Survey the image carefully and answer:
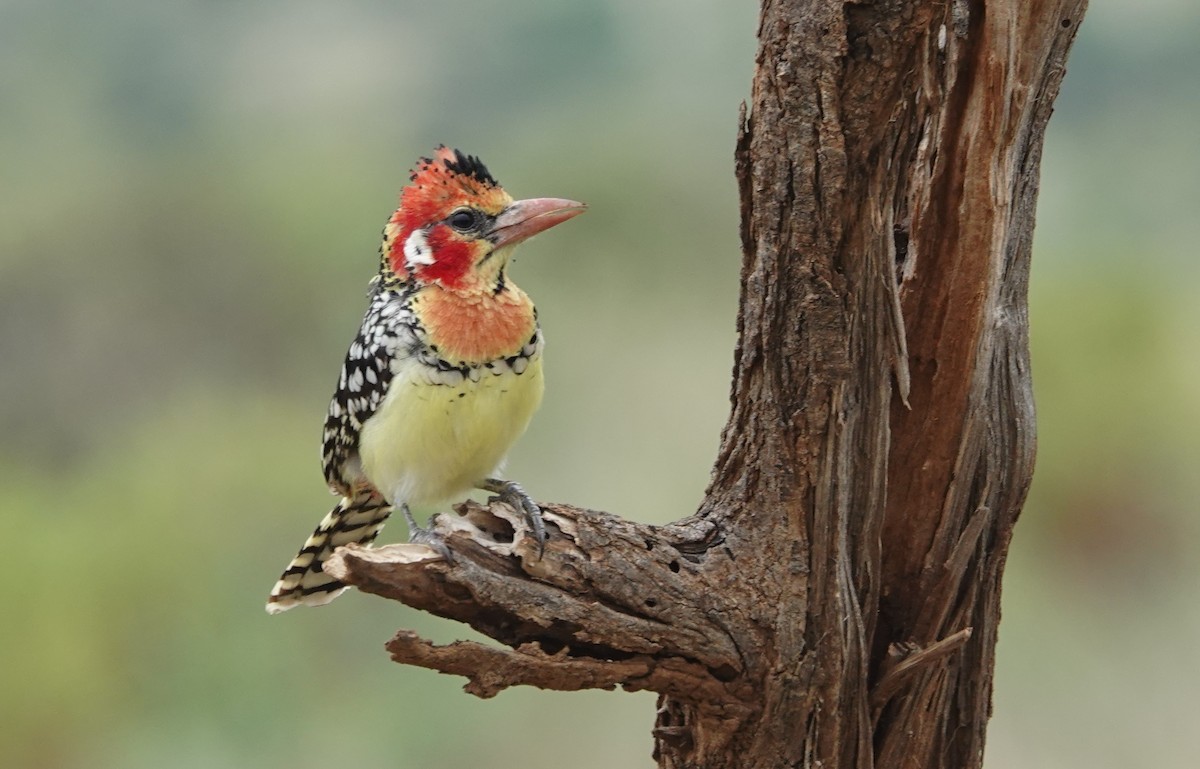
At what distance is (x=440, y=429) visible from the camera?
8.83 ft

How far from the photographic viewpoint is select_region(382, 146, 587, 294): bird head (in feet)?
9.24

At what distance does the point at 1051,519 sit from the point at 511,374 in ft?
7.98

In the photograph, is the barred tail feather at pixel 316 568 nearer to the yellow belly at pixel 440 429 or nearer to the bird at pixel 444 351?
the bird at pixel 444 351

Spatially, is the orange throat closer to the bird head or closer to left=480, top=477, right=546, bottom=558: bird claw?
the bird head

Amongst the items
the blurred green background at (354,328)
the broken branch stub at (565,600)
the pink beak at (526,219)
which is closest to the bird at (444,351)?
the pink beak at (526,219)

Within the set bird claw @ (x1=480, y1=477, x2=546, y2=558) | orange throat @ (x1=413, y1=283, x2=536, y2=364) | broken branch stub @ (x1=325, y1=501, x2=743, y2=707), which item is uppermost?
orange throat @ (x1=413, y1=283, x2=536, y2=364)

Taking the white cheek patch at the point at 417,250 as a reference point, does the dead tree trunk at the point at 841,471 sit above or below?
below

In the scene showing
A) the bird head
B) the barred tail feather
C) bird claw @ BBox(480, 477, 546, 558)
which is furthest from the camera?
the barred tail feather

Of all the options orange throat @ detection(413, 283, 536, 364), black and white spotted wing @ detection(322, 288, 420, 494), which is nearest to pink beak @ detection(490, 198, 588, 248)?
orange throat @ detection(413, 283, 536, 364)

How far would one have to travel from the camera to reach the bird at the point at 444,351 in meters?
2.70

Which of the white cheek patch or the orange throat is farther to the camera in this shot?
the white cheek patch

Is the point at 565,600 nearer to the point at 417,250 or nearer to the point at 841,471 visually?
the point at 841,471

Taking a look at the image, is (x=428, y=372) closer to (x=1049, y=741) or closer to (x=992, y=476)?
(x=992, y=476)

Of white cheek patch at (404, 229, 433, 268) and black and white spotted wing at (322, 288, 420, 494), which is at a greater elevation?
white cheek patch at (404, 229, 433, 268)
